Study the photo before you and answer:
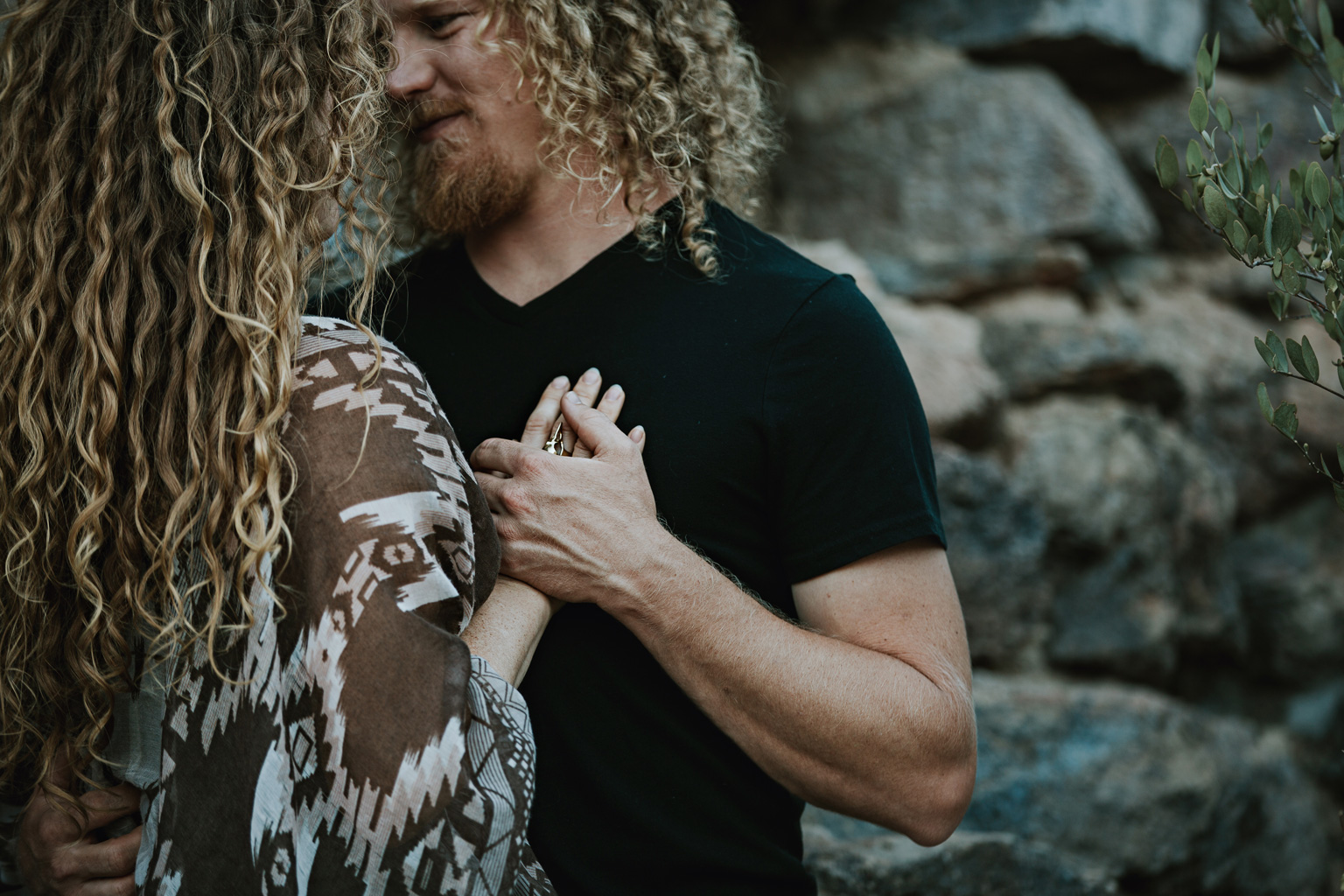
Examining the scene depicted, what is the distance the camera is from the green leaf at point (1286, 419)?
52.4 inches

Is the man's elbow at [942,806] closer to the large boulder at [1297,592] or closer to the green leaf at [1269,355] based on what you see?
the green leaf at [1269,355]

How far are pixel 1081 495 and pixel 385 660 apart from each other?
286 cm

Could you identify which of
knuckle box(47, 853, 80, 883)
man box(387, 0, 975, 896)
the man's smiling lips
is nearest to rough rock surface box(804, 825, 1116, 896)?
man box(387, 0, 975, 896)

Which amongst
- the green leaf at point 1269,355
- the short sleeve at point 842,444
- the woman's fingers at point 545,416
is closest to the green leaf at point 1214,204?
the green leaf at point 1269,355

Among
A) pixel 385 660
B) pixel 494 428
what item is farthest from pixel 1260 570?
pixel 385 660

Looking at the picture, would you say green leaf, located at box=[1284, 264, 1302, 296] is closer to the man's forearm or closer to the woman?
the man's forearm

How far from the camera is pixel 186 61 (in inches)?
52.2

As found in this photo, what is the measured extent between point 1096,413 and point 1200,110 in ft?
8.30

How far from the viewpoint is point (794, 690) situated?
5.10 ft

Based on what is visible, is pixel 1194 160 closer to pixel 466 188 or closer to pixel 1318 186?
pixel 1318 186

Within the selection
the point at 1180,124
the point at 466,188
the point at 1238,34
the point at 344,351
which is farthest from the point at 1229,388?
the point at 344,351

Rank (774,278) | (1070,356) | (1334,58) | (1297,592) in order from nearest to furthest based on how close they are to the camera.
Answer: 1. (1334,58)
2. (774,278)
3. (1070,356)
4. (1297,592)

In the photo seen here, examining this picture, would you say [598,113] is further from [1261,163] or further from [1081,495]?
[1081,495]

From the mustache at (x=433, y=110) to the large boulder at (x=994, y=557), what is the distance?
1787mm
